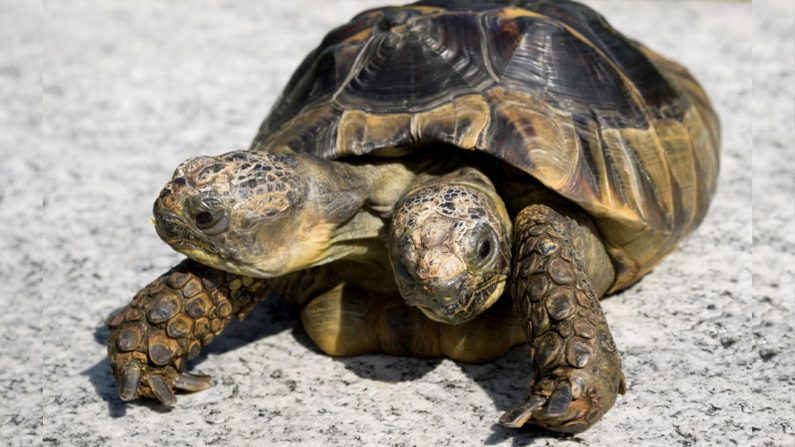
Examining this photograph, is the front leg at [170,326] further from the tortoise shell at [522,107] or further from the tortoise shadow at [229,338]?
the tortoise shell at [522,107]

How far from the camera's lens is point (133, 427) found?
9.81 ft

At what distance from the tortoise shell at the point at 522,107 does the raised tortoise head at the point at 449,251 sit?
250mm

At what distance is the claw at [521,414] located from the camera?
264 centimetres

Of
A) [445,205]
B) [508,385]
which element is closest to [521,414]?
[508,385]

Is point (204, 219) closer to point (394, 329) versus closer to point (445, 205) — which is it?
point (445, 205)

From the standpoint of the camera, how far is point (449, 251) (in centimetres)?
271

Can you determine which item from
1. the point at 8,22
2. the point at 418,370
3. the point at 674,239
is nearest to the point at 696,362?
the point at 674,239

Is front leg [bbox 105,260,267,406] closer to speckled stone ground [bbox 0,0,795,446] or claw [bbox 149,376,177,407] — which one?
claw [bbox 149,376,177,407]

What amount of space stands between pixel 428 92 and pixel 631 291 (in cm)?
112

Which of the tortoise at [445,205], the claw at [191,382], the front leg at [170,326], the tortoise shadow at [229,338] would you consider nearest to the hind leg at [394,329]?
the tortoise at [445,205]

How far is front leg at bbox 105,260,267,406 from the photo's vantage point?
3.04 meters

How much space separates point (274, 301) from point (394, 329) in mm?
734

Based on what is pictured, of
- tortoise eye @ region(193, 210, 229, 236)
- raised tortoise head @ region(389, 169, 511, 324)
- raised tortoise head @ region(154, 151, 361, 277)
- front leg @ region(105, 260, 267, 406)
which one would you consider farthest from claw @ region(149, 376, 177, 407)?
raised tortoise head @ region(389, 169, 511, 324)

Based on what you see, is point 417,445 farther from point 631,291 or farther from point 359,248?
point 631,291
